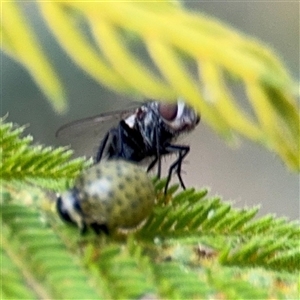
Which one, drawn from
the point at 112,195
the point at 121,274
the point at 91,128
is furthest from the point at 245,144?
the point at 121,274

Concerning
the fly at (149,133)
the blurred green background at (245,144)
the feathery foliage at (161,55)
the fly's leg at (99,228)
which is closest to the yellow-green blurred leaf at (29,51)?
the feathery foliage at (161,55)

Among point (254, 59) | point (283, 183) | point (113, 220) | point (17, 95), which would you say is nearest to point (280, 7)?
point (283, 183)

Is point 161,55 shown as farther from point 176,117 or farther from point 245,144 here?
point 245,144

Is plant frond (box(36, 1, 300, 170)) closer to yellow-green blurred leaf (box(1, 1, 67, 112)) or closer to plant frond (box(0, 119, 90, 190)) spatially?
yellow-green blurred leaf (box(1, 1, 67, 112))

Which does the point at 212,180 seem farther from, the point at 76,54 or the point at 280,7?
the point at 76,54

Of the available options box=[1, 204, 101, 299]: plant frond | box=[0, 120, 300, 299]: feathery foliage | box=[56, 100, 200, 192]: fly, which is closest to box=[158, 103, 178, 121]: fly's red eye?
box=[56, 100, 200, 192]: fly
